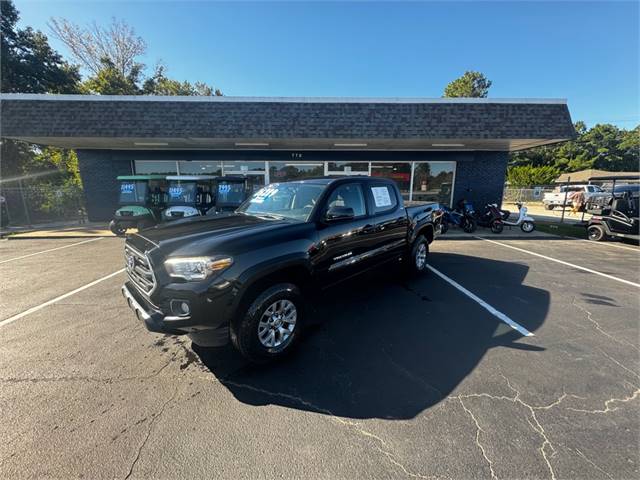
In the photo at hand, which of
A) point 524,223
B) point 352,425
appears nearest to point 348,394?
point 352,425

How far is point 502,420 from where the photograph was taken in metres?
2.11

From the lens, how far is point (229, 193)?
1050cm

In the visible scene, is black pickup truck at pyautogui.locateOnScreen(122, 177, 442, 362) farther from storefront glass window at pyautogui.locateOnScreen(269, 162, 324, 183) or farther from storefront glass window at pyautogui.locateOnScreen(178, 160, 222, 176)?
storefront glass window at pyautogui.locateOnScreen(178, 160, 222, 176)

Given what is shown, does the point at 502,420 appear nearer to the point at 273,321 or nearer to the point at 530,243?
the point at 273,321

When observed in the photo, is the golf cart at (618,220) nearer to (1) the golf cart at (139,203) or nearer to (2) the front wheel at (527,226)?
(2) the front wheel at (527,226)

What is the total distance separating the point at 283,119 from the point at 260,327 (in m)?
9.09

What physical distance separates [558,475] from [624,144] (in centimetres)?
6887

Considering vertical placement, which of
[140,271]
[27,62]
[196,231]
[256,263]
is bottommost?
[140,271]

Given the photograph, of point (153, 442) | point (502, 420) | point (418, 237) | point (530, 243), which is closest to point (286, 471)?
point (153, 442)

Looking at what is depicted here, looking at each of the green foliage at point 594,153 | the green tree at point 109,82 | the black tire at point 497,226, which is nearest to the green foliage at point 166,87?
the green tree at point 109,82

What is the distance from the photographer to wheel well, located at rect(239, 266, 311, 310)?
265 cm

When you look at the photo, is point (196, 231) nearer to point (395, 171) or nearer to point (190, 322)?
point (190, 322)

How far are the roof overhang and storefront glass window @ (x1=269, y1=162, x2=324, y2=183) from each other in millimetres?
2951

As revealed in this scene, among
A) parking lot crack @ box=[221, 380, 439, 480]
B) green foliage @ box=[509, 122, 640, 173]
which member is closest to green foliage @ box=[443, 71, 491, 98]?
green foliage @ box=[509, 122, 640, 173]
